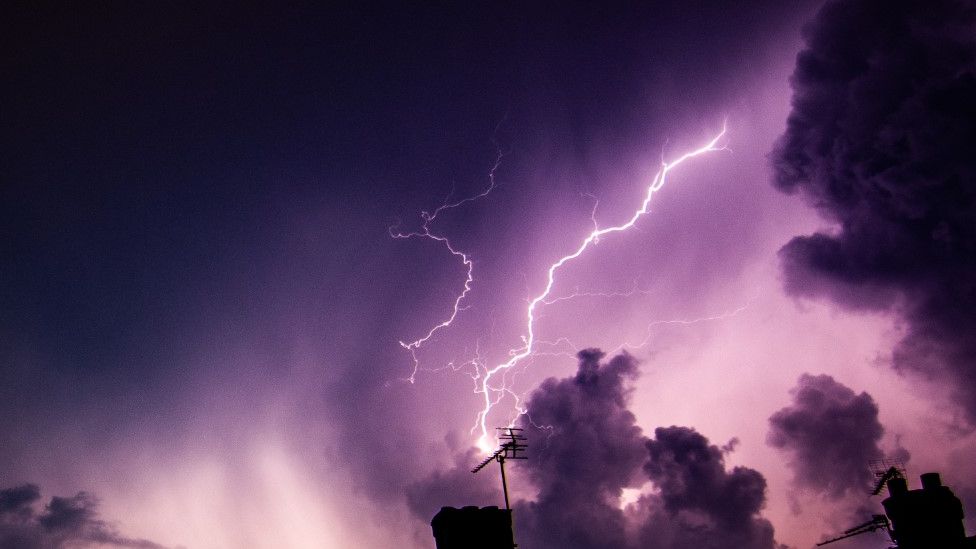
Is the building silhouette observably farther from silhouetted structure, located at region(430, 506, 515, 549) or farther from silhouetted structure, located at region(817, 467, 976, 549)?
silhouetted structure, located at region(430, 506, 515, 549)

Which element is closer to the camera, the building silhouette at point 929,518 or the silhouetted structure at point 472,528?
the silhouetted structure at point 472,528

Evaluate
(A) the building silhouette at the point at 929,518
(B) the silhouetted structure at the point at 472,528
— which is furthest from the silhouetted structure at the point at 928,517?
(B) the silhouetted structure at the point at 472,528

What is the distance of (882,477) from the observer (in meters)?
24.8

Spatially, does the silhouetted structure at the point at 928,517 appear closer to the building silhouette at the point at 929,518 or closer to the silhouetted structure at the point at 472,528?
the building silhouette at the point at 929,518

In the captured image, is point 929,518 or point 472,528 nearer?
point 472,528

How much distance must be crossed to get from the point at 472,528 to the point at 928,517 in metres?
16.2

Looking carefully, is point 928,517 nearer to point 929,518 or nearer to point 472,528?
point 929,518

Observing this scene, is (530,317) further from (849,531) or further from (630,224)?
(849,531)

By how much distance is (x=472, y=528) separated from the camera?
16.2m

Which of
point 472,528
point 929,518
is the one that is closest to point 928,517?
point 929,518

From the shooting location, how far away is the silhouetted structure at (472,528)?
16.0m

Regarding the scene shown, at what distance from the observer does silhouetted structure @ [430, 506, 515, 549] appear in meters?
16.0

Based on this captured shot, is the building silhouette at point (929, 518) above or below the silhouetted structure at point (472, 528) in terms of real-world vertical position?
below

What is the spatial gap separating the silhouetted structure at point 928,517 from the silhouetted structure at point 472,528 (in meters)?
14.9
